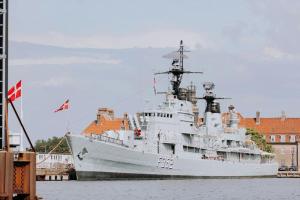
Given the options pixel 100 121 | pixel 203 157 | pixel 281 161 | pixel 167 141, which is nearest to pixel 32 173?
pixel 167 141

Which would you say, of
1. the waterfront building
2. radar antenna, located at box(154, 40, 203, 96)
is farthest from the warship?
the waterfront building

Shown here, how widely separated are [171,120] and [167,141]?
8.30 feet

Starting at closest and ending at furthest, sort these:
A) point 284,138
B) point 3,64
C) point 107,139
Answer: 1. point 3,64
2. point 107,139
3. point 284,138

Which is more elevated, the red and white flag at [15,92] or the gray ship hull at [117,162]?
the red and white flag at [15,92]

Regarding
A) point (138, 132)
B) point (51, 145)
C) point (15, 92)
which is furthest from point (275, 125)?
point (15, 92)

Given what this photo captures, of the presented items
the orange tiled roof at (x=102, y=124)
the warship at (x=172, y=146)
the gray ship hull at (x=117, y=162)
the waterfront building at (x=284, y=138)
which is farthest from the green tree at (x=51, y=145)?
the gray ship hull at (x=117, y=162)

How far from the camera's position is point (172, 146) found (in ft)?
317

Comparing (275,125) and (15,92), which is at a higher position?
(15,92)

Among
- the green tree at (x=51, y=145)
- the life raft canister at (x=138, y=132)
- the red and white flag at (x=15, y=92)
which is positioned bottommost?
the green tree at (x=51, y=145)

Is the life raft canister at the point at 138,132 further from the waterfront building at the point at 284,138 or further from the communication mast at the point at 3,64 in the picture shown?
the waterfront building at the point at 284,138

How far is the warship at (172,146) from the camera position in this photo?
8919 cm

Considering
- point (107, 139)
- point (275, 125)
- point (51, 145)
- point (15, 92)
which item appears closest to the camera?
point (15, 92)

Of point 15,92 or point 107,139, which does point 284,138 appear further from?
point 15,92

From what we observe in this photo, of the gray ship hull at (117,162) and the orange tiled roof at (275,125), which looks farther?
the orange tiled roof at (275,125)
